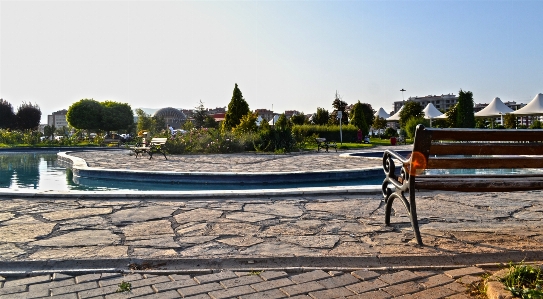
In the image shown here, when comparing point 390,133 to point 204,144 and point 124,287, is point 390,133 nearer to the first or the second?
point 204,144

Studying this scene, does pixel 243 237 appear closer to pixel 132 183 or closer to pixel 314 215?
pixel 314 215

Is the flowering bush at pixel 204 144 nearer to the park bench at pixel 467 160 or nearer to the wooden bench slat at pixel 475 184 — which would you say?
the park bench at pixel 467 160

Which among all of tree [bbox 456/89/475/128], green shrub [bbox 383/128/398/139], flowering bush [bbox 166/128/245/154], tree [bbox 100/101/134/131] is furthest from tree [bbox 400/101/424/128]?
tree [bbox 100/101/134/131]

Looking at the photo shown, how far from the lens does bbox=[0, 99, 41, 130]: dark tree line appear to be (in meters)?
47.3

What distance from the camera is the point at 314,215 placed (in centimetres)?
470

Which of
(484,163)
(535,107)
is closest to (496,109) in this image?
(535,107)

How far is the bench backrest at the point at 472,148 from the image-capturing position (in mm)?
3396

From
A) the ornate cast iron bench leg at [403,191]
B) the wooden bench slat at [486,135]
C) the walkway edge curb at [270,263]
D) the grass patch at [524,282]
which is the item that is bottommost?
the walkway edge curb at [270,263]

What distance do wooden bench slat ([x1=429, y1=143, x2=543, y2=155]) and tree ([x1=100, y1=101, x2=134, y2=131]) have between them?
56.4 meters

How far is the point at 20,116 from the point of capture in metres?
48.2

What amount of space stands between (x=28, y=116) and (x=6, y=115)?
200 cm

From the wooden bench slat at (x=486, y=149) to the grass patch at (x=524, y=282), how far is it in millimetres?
1114

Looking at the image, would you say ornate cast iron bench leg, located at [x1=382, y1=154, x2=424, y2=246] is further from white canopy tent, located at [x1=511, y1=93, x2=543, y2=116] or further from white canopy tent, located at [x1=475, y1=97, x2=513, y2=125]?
white canopy tent, located at [x1=475, y1=97, x2=513, y2=125]

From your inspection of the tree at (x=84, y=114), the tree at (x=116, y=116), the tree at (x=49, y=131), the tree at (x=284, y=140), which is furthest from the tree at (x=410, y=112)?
the tree at (x=84, y=114)
